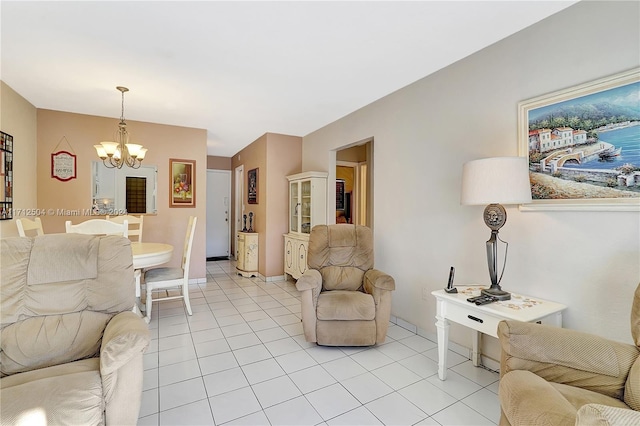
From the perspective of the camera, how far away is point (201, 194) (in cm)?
461

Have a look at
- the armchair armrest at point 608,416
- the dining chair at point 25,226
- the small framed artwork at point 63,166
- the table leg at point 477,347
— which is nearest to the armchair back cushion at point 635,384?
the armchair armrest at point 608,416

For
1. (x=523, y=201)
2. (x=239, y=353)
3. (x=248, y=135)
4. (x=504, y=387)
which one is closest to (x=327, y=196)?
(x=248, y=135)

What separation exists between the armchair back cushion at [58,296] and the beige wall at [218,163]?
17.7ft

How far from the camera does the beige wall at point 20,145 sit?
3.00 metres

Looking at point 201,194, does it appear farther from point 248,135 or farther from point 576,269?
point 576,269

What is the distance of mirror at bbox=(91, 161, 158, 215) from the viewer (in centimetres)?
405

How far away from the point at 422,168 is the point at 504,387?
197cm

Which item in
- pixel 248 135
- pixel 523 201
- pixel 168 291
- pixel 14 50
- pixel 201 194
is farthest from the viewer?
pixel 248 135

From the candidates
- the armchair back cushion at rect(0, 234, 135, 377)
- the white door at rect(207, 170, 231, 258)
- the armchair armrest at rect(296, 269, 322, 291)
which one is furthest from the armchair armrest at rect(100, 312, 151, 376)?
the white door at rect(207, 170, 231, 258)

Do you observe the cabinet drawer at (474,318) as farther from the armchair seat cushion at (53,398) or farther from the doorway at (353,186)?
the doorway at (353,186)

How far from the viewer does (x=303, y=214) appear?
4590 millimetres

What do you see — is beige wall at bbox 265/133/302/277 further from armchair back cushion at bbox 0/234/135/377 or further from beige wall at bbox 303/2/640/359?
armchair back cushion at bbox 0/234/135/377

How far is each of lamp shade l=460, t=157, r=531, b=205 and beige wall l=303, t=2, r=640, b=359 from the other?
33cm

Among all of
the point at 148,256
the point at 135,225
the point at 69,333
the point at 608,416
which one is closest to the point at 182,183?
the point at 135,225
